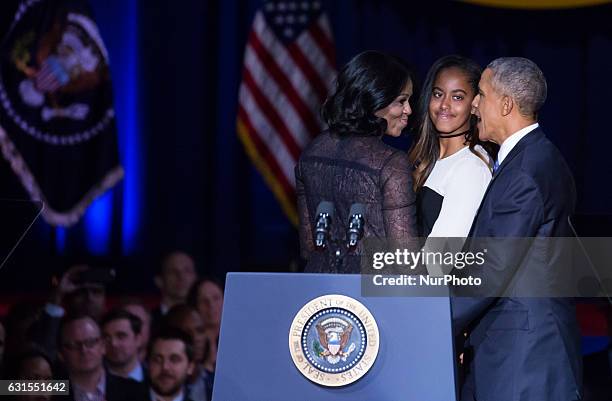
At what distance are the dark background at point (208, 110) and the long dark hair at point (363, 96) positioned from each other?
2.60 meters

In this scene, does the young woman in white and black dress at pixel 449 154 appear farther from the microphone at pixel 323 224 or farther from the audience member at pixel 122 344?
the audience member at pixel 122 344

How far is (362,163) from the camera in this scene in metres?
3.02

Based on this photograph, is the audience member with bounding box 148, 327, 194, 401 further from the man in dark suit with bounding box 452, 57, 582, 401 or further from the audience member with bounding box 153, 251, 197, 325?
the man in dark suit with bounding box 452, 57, 582, 401

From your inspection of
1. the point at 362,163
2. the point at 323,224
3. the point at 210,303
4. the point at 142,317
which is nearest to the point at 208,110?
the point at 210,303

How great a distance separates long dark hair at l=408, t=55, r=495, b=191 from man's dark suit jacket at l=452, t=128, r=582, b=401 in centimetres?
44

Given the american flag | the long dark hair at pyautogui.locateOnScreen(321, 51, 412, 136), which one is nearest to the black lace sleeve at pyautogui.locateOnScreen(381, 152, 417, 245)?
the long dark hair at pyautogui.locateOnScreen(321, 51, 412, 136)

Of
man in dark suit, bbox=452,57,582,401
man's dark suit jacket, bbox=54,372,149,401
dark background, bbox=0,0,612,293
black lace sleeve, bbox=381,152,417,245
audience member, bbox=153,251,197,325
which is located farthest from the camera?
dark background, bbox=0,0,612,293

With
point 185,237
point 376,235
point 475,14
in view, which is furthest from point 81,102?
point 376,235

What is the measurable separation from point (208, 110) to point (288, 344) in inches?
133

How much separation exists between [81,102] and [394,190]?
11.2 ft

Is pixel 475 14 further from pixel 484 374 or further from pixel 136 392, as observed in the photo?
pixel 484 374

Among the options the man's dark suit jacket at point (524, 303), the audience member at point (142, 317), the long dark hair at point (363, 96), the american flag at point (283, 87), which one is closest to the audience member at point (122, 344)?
the audience member at point (142, 317)

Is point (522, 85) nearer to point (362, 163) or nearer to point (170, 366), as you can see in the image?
point (362, 163)

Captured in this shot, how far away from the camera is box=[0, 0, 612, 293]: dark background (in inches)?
226
